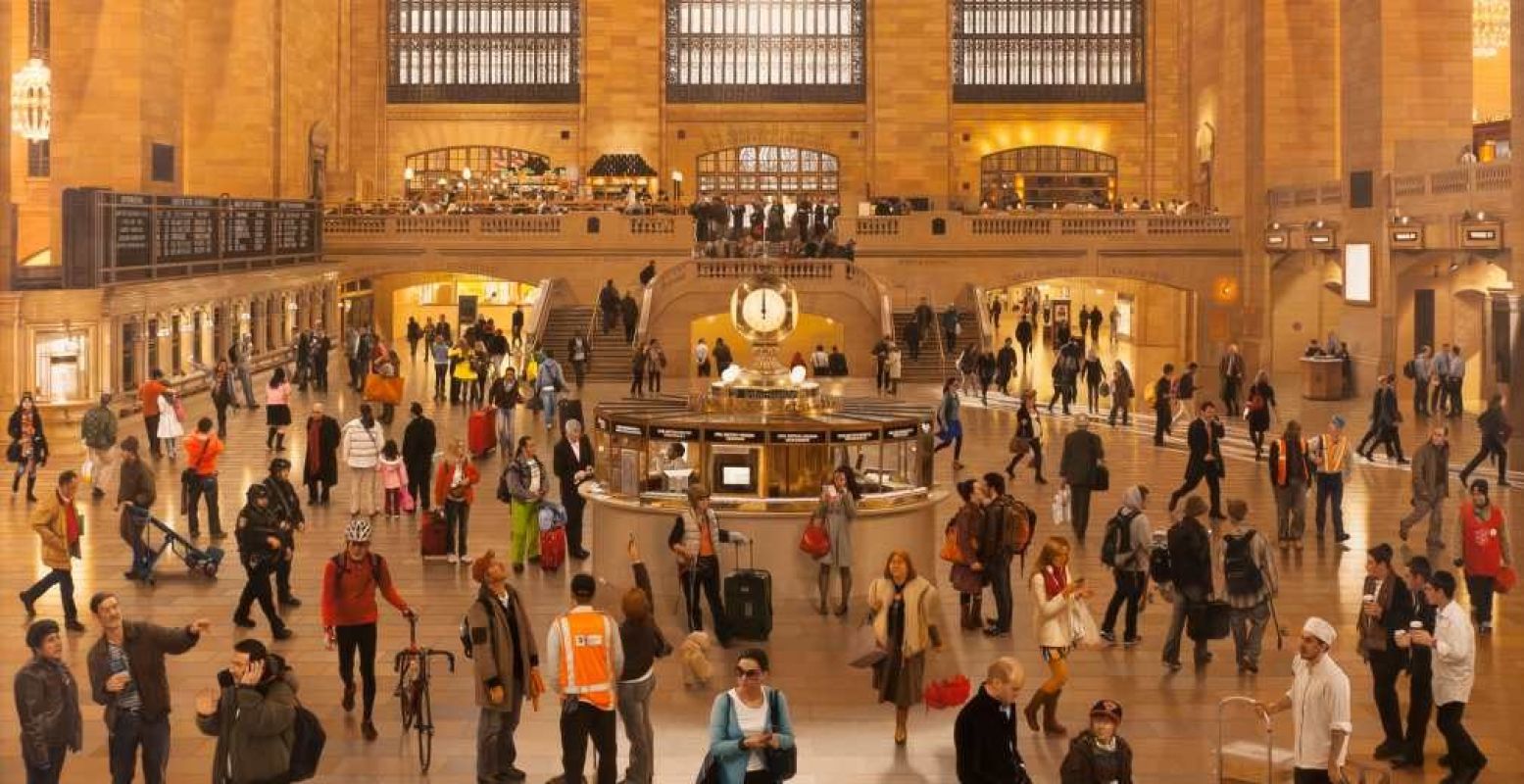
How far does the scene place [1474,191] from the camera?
1395 inches

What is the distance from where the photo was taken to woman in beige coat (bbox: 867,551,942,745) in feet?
40.5

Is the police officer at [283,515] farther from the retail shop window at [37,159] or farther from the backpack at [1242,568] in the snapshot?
the retail shop window at [37,159]

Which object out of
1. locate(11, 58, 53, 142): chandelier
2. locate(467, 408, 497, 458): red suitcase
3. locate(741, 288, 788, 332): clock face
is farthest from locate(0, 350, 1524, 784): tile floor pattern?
locate(11, 58, 53, 142): chandelier

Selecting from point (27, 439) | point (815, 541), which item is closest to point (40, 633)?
point (815, 541)

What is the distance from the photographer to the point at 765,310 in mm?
18484

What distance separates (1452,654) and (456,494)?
9963 millimetres

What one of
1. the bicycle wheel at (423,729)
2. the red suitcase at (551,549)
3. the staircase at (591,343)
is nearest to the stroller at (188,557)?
the red suitcase at (551,549)

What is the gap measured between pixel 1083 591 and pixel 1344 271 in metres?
30.7

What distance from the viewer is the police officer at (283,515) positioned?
1546cm

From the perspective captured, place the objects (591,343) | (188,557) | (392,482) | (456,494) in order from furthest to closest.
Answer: (591,343), (392,482), (456,494), (188,557)

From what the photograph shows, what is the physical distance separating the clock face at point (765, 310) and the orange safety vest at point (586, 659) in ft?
25.5

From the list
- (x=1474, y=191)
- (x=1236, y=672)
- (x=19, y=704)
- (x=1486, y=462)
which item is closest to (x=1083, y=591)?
(x=1236, y=672)

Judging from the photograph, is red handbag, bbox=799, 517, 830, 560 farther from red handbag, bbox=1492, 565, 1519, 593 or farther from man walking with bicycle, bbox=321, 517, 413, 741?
red handbag, bbox=1492, 565, 1519, 593

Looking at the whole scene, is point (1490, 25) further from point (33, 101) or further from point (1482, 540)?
point (1482, 540)
